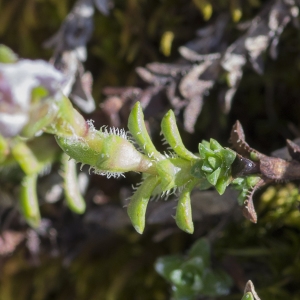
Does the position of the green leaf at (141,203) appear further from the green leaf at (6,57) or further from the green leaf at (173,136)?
the green leaf at (6,57)

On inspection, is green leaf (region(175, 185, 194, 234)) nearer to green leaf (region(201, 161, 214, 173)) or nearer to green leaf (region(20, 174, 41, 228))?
green leaf (region(201, 161, 214, 173))

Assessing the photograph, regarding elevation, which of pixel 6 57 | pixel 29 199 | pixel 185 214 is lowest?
pixel 29 199

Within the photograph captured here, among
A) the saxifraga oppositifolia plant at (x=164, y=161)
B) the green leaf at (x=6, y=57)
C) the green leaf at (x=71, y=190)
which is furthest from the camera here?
the green leaf at (x=71, y=190)

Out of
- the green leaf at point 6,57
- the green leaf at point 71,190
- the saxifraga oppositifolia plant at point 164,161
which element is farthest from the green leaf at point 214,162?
the green leaf at point 71,190

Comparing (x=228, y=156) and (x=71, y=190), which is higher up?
(x=228, y=156)

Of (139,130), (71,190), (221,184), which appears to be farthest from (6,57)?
(71,190)

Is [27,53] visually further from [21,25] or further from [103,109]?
[103,109]

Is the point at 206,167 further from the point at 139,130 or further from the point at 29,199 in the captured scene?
the point at 29,199

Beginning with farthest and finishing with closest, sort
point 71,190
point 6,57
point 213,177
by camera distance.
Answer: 1. point 71,190
2. point 213,177
3. point 6,57

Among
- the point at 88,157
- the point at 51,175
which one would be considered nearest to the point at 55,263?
the point at 51,175

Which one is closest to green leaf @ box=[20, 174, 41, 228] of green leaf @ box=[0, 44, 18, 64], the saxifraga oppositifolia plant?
the saxifraga oppositifolia plant

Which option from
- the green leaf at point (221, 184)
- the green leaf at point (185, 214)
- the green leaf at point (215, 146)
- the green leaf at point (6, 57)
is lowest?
the green leaf at point (185, 214)
